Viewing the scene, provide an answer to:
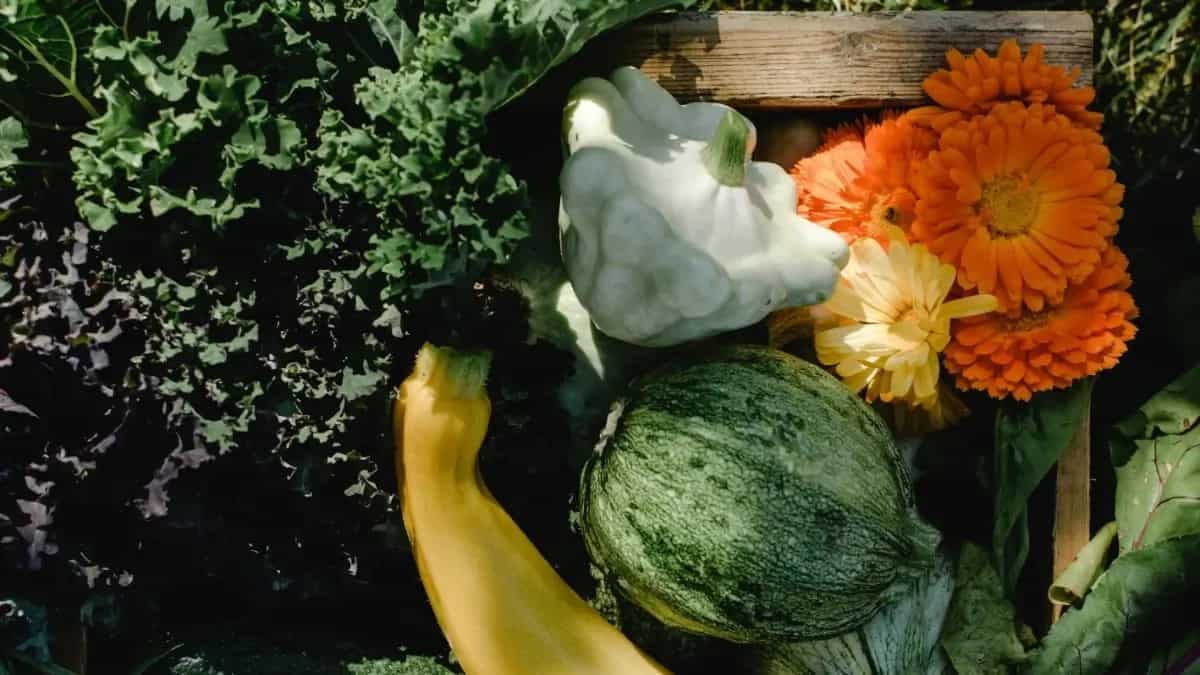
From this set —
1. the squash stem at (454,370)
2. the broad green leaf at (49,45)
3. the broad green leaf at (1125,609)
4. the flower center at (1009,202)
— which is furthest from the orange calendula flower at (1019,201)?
the broad green leaf at (49,45)

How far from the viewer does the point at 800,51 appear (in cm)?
181

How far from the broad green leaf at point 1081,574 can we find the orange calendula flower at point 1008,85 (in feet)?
2.17

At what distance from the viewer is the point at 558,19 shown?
62.1 inches

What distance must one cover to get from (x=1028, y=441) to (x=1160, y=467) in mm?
235

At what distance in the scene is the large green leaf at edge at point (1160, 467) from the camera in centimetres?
186

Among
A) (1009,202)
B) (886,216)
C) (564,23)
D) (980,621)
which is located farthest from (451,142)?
(980,621)

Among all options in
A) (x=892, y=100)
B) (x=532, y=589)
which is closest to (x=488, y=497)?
(x=532, y=589)

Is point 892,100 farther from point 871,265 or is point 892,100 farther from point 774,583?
point 774,583

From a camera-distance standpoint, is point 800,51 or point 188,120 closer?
point 188,120

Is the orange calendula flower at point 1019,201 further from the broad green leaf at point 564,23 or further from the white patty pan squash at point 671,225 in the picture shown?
the broad green leaf at point 564,23

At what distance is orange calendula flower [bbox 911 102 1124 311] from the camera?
172 centimetres

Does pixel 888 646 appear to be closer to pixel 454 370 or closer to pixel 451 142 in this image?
pixel 454 370

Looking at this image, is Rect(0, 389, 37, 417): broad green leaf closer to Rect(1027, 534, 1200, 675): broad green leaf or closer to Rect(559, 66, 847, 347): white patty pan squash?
Rect(559, 66, 847, 347): white patty pan squash

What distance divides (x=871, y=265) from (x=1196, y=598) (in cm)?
73
